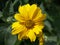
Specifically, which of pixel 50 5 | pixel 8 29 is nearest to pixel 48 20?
pixel 50 5

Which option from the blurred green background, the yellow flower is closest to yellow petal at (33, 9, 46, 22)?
the yellow flower

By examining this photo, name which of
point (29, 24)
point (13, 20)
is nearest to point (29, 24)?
point (29, 24)

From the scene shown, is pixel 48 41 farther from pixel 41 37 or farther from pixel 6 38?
pixel 6 38

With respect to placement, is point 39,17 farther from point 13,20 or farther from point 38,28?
point 13,20

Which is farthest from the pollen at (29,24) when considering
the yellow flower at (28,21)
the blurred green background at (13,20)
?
the blurred green background at (13,20)

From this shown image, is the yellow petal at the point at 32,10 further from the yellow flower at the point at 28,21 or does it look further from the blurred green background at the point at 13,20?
the blurred green background at the point at 13,20

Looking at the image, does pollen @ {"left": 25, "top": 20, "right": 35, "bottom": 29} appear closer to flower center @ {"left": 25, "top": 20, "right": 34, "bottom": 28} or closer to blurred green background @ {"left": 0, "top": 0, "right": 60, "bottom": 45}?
flower center @ {"left": 25, "top": 20, "right": 34, "bottom": 28}

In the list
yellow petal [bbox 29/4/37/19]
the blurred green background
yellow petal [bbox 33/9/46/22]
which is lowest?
the blurred green background
